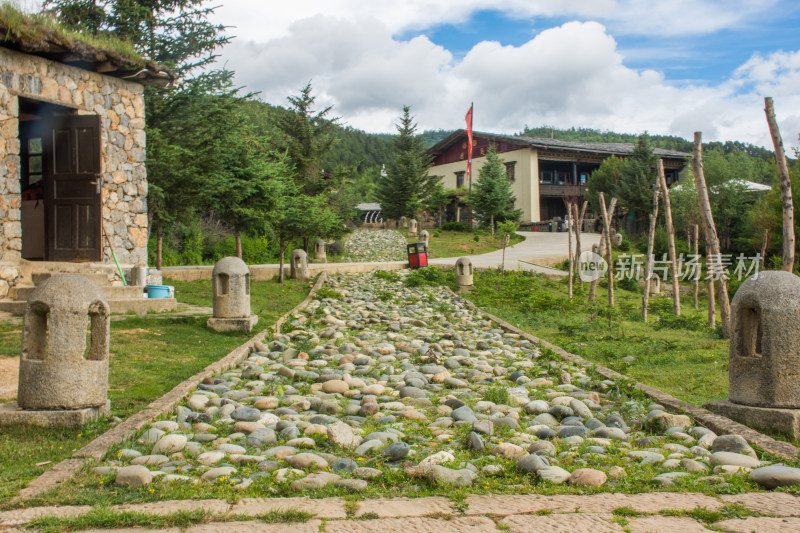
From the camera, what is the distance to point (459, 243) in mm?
Result: 31547

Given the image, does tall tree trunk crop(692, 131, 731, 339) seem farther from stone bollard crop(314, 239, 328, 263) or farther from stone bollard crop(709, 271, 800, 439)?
stone bollard crop(314, 239, 328, 263)

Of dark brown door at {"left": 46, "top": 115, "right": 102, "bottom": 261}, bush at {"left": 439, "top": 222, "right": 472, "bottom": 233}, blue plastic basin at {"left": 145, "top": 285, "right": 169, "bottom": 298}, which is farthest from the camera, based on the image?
bush at {"left": 439, "top": 222, "right": 472, "bottom": 233}

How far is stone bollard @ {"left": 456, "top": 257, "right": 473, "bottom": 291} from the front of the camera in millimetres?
17297

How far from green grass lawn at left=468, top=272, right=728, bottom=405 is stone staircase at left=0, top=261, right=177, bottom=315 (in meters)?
6.41

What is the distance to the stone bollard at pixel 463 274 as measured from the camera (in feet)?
56.7

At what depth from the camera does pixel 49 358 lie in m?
4.79

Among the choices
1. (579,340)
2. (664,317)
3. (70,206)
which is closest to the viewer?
(579,340)

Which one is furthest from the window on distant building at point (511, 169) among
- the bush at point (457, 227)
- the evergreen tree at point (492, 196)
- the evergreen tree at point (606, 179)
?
the bush at point (457, 227)

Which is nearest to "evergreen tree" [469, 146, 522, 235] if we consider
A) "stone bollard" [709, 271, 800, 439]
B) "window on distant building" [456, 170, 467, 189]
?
"window on distant building" [456, 170, 467, 189]

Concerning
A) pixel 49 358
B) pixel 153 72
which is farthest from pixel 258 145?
pixel 49 358

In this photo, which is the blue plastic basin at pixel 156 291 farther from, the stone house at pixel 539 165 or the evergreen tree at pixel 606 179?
the evergreen tree at pixel 606 179

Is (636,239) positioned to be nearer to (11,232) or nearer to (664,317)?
(664,317)

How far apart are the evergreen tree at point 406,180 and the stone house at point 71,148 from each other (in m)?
23.8

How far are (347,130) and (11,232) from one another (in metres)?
72.3
